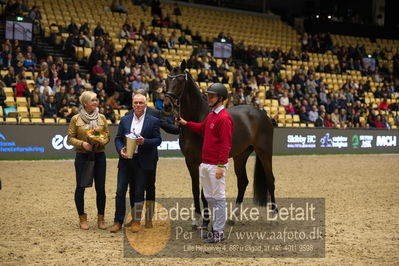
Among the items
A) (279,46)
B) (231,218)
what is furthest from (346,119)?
(231,218)

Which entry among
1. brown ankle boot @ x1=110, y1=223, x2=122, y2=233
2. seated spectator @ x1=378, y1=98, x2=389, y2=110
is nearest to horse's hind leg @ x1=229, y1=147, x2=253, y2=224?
brown ankle boot @ x1=110, y1=223, x2=122, y2=233

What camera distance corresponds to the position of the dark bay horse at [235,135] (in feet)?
21.4

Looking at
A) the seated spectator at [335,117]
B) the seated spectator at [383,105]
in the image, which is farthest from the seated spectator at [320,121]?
the seated spectator at [383,105]

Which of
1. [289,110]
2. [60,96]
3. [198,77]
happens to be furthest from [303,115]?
[60,96]

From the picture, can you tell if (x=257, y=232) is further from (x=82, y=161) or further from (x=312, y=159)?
(x=312, y=159)

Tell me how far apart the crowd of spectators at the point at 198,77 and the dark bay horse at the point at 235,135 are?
344 inches

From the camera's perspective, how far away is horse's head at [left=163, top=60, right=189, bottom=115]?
6426 mm

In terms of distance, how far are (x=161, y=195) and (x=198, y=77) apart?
12114 mm

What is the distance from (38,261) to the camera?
5.06 metres

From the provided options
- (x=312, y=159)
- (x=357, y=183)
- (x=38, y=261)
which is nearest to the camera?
(x=38, y=261)

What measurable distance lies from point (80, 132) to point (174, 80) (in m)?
1.41

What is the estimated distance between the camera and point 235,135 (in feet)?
23.9

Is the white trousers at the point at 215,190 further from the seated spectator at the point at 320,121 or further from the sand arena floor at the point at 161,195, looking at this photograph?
the seated spectator at the point at 320,121

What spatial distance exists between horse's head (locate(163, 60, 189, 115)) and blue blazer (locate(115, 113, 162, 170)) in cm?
24
